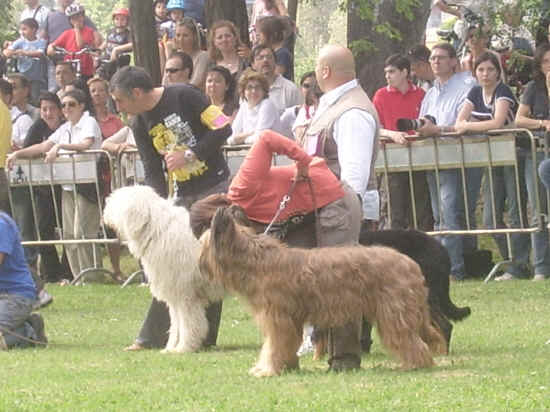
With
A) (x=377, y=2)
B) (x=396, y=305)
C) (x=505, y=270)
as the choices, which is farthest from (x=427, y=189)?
(x=396, y=305)

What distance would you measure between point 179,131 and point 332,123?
69.6 inches

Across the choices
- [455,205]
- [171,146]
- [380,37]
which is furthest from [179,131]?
[380,37]

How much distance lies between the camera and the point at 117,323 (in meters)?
12.2

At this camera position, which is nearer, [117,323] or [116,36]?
[117,323]

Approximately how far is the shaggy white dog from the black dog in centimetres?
143

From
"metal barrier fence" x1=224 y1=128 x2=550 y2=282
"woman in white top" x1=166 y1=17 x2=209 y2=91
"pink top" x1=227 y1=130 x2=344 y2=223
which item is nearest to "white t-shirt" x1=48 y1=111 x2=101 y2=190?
"woman in white top" x1=166 y1=17 x2=209 y2=91

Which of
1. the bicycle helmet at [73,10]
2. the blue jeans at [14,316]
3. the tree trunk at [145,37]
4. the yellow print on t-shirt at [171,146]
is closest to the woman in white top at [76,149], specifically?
the tree trunk at [145,37]

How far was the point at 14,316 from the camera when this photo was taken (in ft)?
34.6

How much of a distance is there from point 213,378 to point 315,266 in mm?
1017

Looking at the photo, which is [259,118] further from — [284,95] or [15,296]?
[15,296]

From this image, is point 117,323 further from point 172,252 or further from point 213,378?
point 213,378

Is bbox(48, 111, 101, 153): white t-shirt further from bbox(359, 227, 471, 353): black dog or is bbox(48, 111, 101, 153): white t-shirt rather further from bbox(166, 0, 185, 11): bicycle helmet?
bbox(359, 227, 471, 353): black dog

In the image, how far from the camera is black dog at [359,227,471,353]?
937cm

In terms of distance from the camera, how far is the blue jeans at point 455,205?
14.4m
